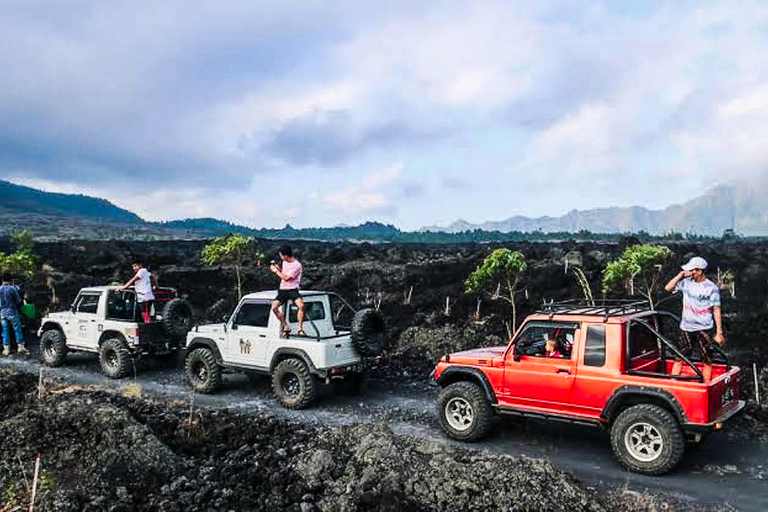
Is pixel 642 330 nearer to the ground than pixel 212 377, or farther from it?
farther from it

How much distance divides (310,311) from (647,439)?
6445mm

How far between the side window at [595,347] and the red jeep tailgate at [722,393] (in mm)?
1316

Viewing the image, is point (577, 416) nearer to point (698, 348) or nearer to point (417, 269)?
point (698, 348)

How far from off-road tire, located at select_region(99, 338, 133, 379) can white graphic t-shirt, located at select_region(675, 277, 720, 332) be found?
11.2 meters

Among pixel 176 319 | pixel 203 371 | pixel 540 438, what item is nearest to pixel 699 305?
pixel 540 438

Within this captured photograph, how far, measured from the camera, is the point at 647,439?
7523mm

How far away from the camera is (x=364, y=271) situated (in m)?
37.8

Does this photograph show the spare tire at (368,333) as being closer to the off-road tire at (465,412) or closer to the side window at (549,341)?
A: the off-road tire at (465,412)

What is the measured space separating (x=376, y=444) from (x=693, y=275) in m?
5.33

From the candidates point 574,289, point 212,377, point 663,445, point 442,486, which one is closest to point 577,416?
point 663,445

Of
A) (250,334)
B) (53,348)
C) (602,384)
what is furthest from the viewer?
(53,348)

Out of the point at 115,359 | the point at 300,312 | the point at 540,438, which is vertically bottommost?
the point at 540,438

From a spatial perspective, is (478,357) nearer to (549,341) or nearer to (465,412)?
(465,412)

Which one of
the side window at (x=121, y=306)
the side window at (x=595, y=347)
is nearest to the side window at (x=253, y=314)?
the side window at (x=121, y=306)
